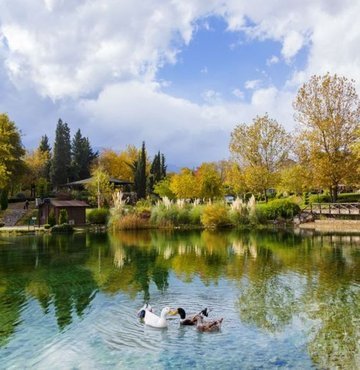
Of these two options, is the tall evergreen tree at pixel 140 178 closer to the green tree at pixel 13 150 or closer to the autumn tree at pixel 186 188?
the autumn tree at pixel 186 188

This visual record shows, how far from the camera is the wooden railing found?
114 feet

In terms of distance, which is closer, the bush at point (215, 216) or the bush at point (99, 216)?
the bush at point (215, 216)

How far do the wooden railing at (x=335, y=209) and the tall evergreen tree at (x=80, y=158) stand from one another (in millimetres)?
42717

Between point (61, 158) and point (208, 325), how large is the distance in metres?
62.1

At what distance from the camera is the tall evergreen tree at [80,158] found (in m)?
71.1

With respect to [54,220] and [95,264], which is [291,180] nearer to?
[54,220]

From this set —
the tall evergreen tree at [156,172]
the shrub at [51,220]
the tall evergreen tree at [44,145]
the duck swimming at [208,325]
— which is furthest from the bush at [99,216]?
the tall evergreen tree at [44,145]

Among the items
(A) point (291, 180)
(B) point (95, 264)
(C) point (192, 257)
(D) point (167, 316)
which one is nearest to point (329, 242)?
(C) point (192, 257)

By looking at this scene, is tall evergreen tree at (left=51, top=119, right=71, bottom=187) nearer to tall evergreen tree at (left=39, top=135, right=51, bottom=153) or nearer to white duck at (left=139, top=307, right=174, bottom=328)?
tall evergreen tree at (left=39, top=135, right=51, bottom=153)

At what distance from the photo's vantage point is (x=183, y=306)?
11680 mm

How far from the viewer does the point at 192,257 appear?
20.7 metres

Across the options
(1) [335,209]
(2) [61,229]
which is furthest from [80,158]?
(1) [335,209]

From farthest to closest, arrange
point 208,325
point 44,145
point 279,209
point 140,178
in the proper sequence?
point 44,145
point 140,178
point 279,209
point 208,325

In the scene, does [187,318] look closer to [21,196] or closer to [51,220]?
[51,220]
